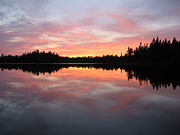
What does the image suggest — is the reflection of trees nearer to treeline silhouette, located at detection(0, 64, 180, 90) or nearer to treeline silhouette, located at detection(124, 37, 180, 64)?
treeline silhouette, located at detection(0, 64, 180, 90)

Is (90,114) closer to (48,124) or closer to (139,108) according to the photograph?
(48,124)

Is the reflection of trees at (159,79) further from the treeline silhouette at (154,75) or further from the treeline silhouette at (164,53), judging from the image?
the treeline silhouette at (164,53)

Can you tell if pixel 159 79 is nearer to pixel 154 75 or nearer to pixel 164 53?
pixel 154 75

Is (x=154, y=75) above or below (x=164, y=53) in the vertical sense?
below

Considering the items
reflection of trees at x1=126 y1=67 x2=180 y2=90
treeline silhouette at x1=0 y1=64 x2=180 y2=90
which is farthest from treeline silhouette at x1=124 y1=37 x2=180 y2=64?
reflection of trees at x1=126 y1=67 x2=180 y2=90

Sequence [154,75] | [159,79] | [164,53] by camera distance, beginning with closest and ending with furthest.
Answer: [159,79]
[154,75]
[164,53]

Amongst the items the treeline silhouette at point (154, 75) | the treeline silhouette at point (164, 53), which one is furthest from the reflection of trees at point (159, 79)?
the treeline silhouette at point (164, 53)

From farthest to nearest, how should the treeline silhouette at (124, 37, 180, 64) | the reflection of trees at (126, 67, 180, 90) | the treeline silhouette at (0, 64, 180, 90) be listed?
the treeline silhouette at (124, 37, 180, 64) → the treeline silhouette at (0, 64, 180, 90) → the reflection of trees at (126, 67, 180, 90)

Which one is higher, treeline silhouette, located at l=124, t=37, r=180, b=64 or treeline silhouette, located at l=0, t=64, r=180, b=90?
treeline silhouette, located at l=124, t=37, r=180, b=64

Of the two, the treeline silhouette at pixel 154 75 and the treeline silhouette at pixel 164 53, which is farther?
the treeline silhouette at pixel 164 53

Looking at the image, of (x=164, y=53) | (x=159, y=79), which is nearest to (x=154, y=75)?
(x=159, y=79)

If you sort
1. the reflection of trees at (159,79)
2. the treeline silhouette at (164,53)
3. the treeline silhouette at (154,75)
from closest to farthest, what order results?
1. the reflection of trees at (159,79)
2. the treeline silhouette at (154,75)
3. the treeline silhouette at (164,53)

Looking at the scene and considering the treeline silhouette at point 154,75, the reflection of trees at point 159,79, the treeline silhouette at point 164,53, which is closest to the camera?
the reflection of trees at point 159,79

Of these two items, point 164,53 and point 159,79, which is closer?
point 159,79
